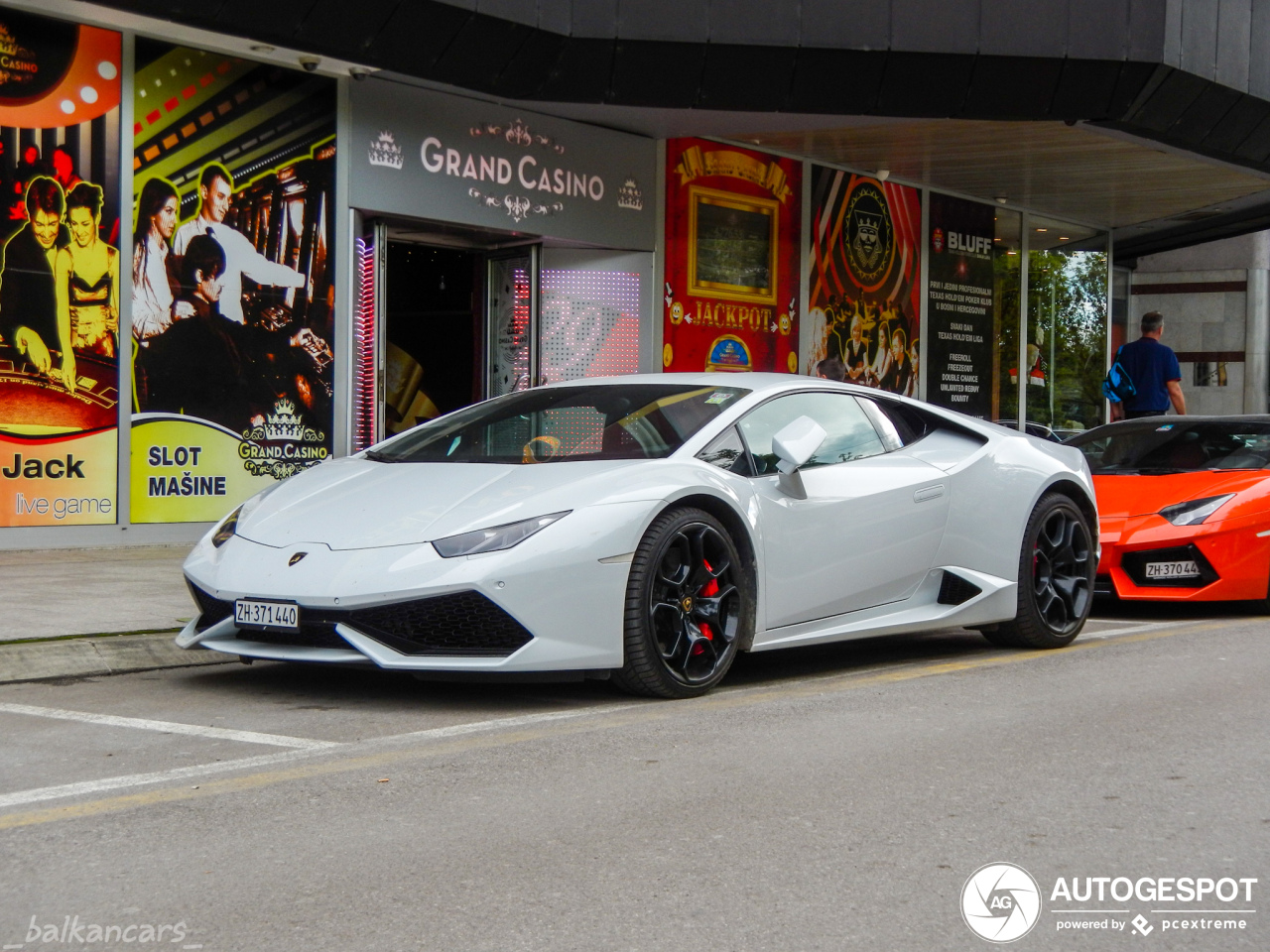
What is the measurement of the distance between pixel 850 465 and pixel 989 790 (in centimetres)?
234

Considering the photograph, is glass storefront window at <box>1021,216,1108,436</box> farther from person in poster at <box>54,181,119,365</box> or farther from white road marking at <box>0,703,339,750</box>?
white road marking at <box>0,703,339,750</box>

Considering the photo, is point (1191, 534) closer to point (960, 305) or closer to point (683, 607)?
point (683, 607)

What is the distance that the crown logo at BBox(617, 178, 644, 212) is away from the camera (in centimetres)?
1501

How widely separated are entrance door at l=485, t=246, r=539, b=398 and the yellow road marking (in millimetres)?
7937

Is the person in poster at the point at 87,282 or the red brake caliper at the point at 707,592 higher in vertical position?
the person in poster at the point at 87,282

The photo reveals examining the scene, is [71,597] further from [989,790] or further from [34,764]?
[989,790]

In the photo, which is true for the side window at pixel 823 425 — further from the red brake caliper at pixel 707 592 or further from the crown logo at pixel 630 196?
the crown logo at pixel 630 196

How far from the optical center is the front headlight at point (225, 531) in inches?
226

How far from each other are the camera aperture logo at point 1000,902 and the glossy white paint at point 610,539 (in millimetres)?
2044

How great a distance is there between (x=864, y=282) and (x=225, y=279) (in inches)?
360

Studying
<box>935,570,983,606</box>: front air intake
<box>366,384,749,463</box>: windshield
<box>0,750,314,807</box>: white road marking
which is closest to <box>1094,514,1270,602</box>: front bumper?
<box>935,570,983,606</box>: front air intake

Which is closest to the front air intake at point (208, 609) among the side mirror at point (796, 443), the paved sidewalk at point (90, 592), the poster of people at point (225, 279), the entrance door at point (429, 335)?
the paved sidewalk at point (90, 592)

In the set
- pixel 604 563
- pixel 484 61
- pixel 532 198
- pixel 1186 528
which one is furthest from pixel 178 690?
pixel 532 198

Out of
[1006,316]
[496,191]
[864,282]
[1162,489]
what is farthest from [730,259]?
[1162,489]
